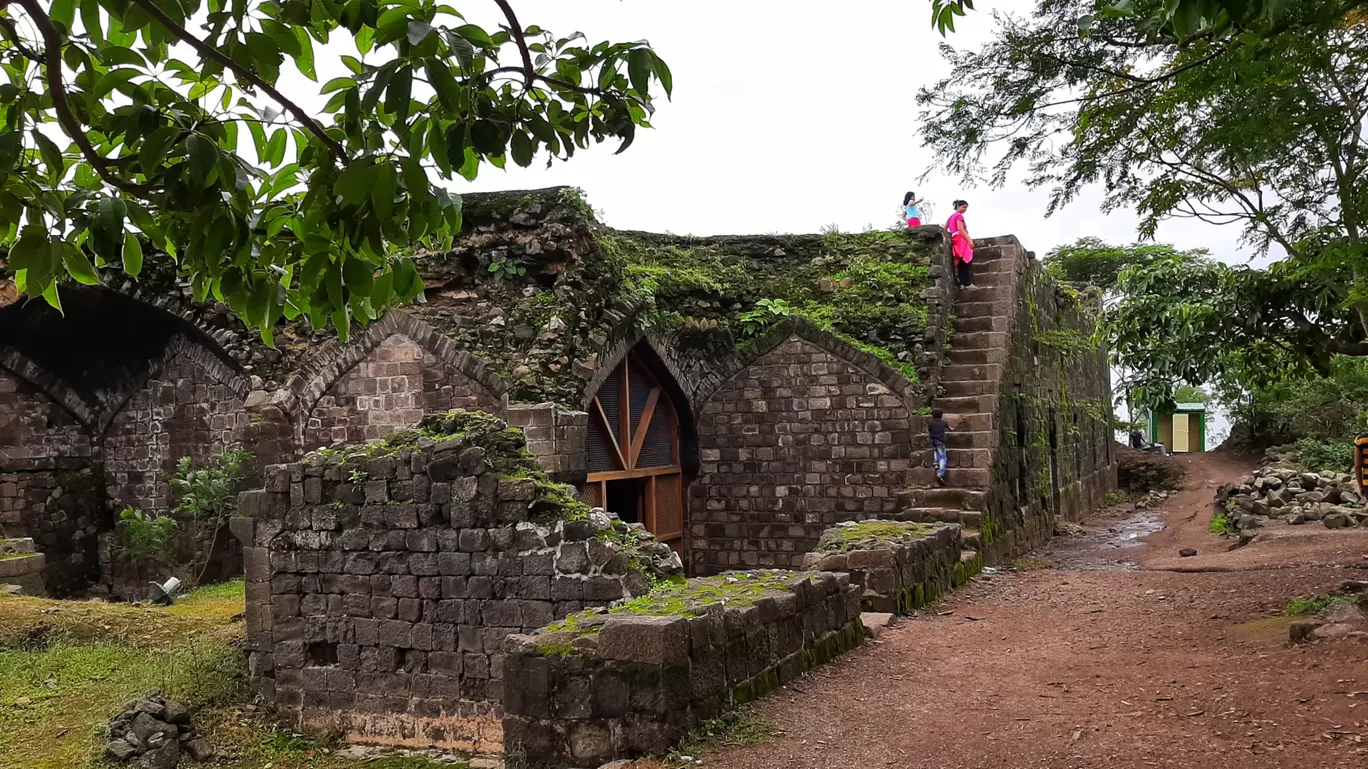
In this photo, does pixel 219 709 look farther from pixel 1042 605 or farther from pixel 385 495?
pixel 1042 605

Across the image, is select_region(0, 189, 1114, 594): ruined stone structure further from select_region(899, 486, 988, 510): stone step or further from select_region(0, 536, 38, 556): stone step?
select_region(0, 536, 38, 556): stone step

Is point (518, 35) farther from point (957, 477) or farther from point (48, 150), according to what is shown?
point (957, 477)

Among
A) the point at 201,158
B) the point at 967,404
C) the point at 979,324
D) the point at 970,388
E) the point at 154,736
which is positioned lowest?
the point at 154,736

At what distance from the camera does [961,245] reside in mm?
15203

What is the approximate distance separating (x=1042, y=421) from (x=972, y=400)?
3.18 meters

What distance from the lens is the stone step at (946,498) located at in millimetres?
12289

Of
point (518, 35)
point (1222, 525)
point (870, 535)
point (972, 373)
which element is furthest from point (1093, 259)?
point (518, 35)

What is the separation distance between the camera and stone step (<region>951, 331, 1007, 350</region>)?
14203mm

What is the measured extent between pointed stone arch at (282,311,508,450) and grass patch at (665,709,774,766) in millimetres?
6977

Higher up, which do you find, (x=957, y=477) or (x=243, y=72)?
(x=243, y=72)

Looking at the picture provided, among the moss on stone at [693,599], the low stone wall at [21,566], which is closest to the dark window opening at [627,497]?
the moss on stone at [693,599]

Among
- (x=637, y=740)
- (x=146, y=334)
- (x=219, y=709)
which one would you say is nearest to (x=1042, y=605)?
(x=637, y=740)

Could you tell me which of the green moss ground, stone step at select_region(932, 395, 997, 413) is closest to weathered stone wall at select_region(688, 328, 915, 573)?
stone step at select_region(932, 395, 997, 413)

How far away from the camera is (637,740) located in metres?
5.17
